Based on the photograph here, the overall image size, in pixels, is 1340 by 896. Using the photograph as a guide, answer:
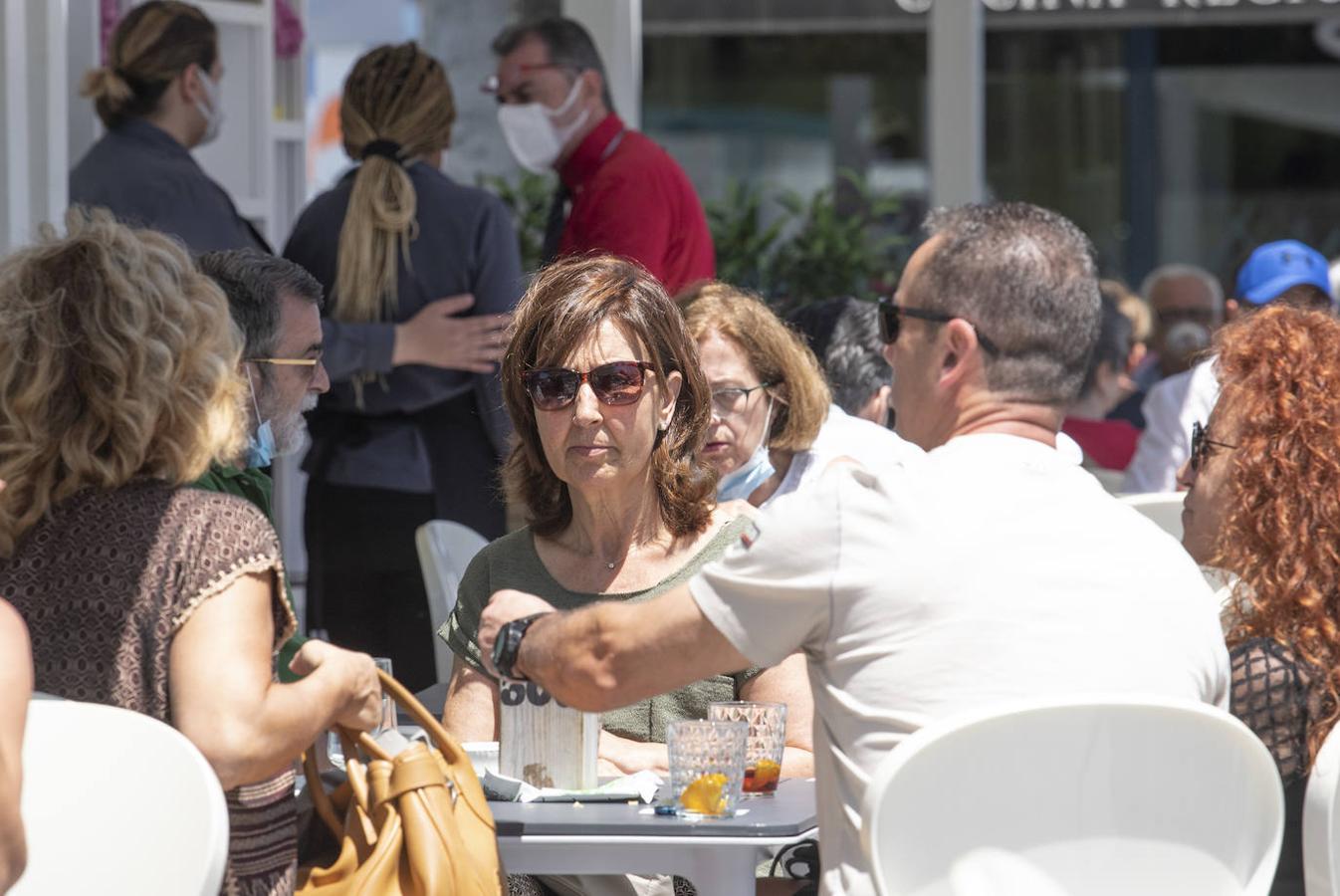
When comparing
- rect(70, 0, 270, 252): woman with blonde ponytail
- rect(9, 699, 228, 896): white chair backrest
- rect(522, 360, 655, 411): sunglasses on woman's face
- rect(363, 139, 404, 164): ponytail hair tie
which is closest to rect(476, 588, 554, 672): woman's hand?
rect(9, 699, 228, 896): white chair backrest

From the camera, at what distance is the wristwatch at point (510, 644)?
7.64ft

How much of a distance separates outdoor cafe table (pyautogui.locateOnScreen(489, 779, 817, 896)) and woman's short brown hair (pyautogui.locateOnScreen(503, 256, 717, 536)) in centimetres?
79

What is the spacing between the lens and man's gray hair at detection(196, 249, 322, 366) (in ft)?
11.6

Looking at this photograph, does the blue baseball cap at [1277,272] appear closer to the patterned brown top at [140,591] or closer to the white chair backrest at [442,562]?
the white chair backrest at [442,562]

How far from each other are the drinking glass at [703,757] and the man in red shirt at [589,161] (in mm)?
2514

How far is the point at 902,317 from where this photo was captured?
244 centimetres

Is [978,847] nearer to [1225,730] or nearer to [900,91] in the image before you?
[1225,730]

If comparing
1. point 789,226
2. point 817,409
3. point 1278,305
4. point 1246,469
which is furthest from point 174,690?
point 789,226

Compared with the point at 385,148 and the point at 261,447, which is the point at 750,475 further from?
the point at 385,148

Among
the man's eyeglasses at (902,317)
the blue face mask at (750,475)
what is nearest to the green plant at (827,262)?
the blue face mask at (750,475)

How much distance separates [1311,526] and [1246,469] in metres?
0.12

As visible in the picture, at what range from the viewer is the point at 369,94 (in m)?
4.81

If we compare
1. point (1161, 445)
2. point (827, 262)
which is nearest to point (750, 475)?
point (1161, 445)

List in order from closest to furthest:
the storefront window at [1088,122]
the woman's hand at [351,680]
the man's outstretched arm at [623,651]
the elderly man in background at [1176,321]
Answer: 1. the man's outstretched arm at [623,651]
2. the woman's hand at [351,680]
3. the elderly man in background at [1176,321]
4. the storefront window at [1088,122]
